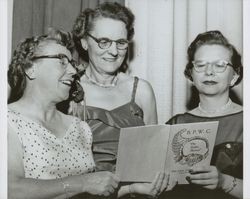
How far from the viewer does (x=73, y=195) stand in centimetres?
110

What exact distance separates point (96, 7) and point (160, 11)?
196 mm

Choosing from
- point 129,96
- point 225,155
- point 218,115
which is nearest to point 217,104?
point 218,115

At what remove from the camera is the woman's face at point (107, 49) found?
1156 millimetres

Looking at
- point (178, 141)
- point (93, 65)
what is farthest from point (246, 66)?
point (93, 65)

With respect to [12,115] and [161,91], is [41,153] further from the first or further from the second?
[161,91]

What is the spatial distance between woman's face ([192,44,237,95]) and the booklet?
0.34 ft

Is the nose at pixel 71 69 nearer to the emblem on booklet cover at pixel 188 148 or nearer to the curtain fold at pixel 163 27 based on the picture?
the curtain fold at pixel 163 27

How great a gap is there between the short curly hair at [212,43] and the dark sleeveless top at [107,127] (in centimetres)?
22

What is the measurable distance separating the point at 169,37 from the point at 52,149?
48 cm

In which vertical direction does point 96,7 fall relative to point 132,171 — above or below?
above

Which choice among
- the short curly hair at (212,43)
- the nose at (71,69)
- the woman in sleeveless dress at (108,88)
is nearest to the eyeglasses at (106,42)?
the woman in sleeveless dress at (108,88)

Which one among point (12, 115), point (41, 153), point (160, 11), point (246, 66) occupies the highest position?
point (160, 11)

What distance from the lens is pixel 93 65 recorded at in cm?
117

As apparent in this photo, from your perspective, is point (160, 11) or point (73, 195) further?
point (160, 11)
